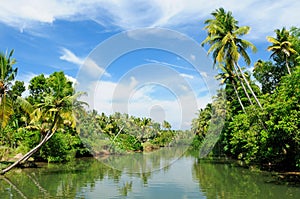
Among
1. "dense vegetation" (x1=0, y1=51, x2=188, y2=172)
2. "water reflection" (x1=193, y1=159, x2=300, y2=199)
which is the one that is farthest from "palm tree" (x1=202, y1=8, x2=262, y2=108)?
"dense vegetation" (x1=0, y1=51, x2=188, y2=172)

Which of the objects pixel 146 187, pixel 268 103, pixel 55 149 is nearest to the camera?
pixel 146 187

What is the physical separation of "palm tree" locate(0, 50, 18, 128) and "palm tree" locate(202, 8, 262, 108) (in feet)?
Answer: 44.1

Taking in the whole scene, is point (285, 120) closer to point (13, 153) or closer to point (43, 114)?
point (43, 114)

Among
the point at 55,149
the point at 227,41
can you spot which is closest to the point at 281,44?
the point at 227,41

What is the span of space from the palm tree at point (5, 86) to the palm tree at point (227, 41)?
1345 cm

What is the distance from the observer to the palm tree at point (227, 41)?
903 inches

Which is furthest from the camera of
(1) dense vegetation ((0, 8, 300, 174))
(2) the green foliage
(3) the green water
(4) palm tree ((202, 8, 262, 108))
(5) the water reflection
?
(2) the green foliage

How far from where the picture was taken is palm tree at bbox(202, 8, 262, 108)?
22930mm

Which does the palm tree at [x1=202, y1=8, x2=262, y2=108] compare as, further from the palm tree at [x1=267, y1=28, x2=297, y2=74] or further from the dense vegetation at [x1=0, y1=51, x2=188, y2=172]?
the dense vegetation at [x1=0, y1=51, x2=188, y2=172]

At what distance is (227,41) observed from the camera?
23.2 meters

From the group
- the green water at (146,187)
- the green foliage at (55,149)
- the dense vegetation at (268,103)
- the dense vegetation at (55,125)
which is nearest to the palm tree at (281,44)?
the dense vegetation at (268,103)

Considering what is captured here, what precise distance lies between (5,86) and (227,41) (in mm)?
14739

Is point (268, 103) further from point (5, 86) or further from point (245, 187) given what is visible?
point (5, 86)

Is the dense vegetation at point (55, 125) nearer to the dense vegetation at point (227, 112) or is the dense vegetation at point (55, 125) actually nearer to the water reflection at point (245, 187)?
the dense vegetation at point (227, 112)
